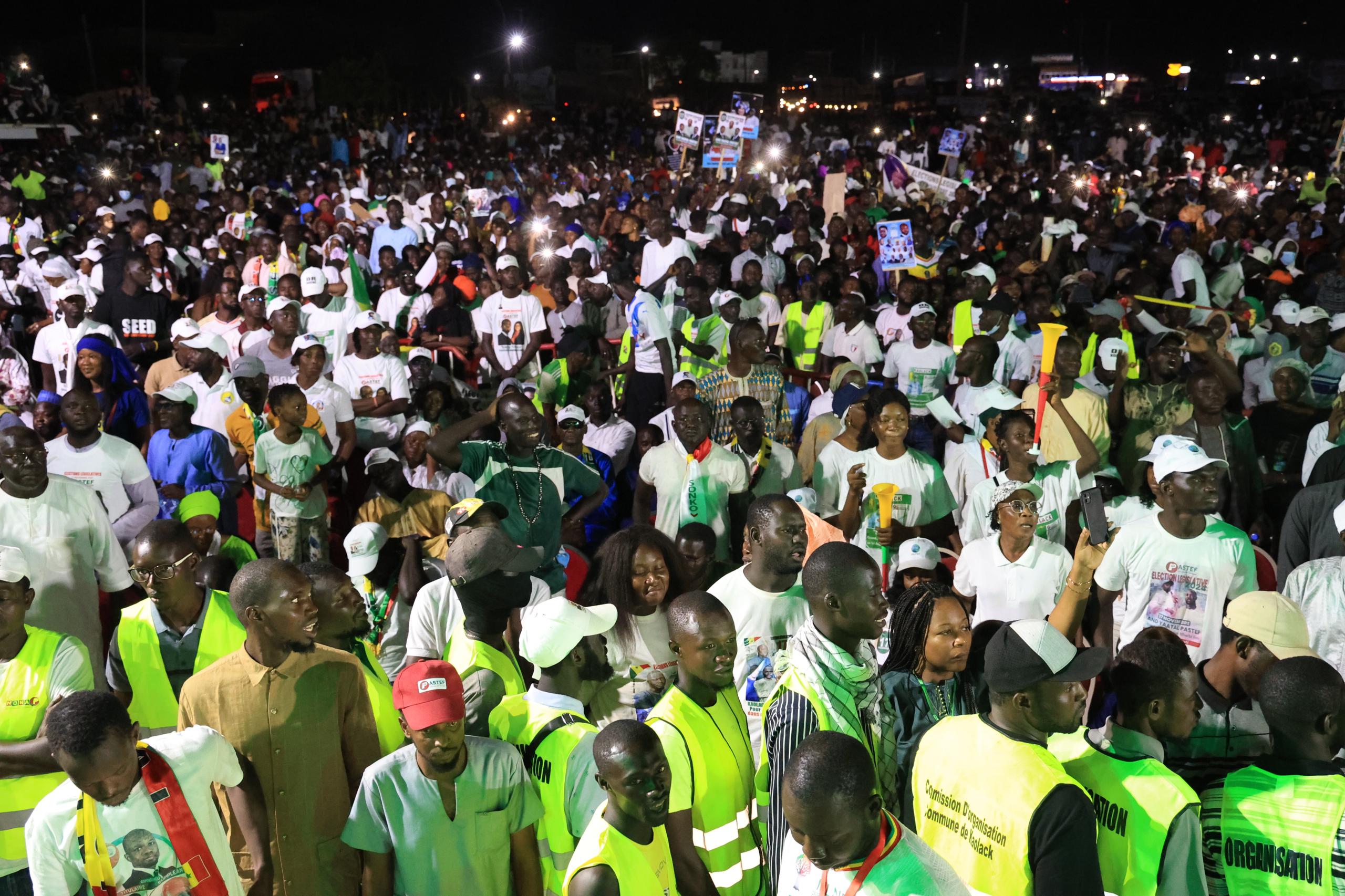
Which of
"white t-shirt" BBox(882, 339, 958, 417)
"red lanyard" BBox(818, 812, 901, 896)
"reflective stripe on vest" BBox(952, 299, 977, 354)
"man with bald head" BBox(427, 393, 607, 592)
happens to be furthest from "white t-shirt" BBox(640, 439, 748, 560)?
"red lanyard" BBox(818, 812, 901, 896)

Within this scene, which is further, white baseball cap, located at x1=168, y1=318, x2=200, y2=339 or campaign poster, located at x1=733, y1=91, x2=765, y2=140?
campaign poster, located at x1=733, y1=91, x2=765, y2=140

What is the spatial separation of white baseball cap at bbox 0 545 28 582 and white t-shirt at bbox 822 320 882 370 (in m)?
6.76

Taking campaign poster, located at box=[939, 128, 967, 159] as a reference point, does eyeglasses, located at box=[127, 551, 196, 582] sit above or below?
below

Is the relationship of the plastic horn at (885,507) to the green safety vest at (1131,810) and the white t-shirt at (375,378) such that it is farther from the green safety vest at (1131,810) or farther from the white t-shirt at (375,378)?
the white t-shirt at (375,378)

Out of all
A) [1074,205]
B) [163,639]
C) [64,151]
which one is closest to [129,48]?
[64,151]

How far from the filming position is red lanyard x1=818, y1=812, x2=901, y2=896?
2.71 metres

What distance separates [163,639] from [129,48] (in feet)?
140

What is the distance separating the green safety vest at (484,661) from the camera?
415 cm

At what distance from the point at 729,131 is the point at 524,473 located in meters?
12.4

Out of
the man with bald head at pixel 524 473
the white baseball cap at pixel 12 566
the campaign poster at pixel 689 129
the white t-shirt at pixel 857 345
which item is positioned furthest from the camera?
the campaign poster at pixel 689 129

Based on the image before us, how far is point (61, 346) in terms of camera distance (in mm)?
9266

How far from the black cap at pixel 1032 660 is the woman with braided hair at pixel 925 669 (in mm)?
762

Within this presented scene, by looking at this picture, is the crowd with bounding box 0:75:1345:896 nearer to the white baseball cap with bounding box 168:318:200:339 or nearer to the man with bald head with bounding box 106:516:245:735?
the man with bald head with bounding box 106:516:245:735

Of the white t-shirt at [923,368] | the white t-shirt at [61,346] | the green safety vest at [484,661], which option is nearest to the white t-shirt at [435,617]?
the green safety vest at [484,661]
